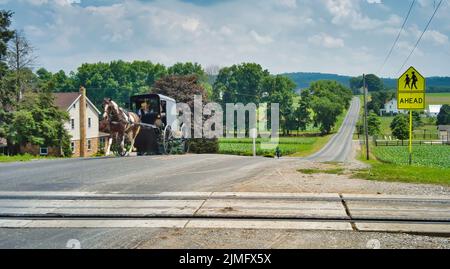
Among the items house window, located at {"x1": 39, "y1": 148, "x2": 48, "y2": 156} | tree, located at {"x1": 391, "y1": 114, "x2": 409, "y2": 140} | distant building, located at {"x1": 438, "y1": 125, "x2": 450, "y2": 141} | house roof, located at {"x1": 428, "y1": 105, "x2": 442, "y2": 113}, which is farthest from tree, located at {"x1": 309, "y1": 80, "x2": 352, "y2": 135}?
house window, located at {"x1": 39, "y1": 148, "x2": 48, "y2": 156}

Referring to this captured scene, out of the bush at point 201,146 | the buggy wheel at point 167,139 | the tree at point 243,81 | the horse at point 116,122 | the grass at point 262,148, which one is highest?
the tree at point 243,81

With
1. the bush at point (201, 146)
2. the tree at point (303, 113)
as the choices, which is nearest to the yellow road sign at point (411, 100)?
the bush at point (201, 146)

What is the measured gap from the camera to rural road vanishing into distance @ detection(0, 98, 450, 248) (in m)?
7.00

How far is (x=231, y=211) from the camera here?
8883 millimetres

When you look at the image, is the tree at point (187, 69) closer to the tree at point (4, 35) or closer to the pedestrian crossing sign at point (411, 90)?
the tree at point (4, 35)

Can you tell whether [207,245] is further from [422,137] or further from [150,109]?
[422,137]

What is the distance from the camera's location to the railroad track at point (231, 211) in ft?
26.1

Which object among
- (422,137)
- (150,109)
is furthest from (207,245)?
(422,137)

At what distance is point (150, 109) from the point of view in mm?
29656

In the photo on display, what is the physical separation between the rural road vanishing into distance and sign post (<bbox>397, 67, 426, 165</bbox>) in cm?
972

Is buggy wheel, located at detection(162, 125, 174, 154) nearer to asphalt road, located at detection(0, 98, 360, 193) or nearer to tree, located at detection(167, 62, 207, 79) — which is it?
asphalt road, located at detection(0, 98, 360, 193)

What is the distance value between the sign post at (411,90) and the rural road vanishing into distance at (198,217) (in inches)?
383

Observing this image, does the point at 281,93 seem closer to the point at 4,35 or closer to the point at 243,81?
the point at 243,81

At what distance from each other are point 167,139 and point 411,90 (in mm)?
17637
